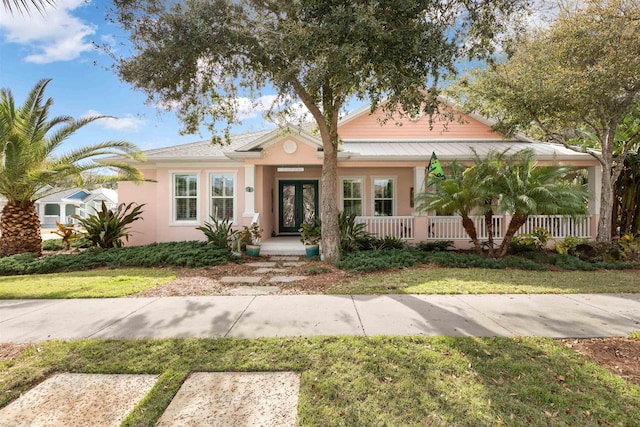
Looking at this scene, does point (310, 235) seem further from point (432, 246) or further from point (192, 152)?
point (192, 152)

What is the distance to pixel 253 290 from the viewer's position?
6.37 m

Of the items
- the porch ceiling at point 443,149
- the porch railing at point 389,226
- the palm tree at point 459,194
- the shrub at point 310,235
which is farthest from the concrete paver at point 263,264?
the palm tree at point 459,194

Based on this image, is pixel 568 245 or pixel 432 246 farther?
pixel 432 246

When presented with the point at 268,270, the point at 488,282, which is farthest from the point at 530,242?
the point at 268,270

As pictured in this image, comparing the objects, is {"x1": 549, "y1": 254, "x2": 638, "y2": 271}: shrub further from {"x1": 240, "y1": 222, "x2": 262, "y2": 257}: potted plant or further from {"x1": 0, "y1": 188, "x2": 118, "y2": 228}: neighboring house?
{"x1": 0, "y1": 188, "x2": 118, "y2": 228}: neighboring house

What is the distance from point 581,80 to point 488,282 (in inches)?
241

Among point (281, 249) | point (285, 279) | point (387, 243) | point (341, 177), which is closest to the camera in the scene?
point (285, 279)

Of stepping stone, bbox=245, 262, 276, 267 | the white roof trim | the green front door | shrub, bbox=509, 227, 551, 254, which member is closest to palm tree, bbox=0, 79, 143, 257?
the white roof trim

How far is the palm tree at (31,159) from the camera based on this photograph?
9.12m

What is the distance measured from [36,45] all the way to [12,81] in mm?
1726

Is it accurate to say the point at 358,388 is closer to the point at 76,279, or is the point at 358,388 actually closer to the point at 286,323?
the point at 286,323

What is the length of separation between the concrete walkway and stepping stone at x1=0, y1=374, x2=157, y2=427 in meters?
0.98

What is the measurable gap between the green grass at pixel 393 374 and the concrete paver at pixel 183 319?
1.01 ft

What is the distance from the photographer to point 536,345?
3695 millimetres
